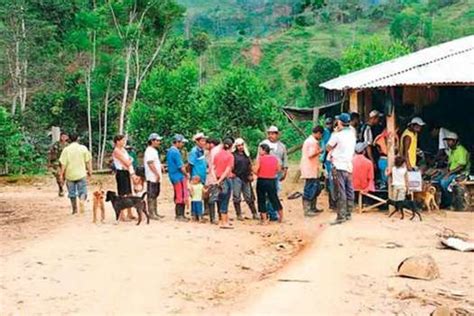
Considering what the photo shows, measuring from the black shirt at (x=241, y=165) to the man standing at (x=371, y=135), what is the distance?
253 centimetres

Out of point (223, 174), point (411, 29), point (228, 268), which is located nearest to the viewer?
point (228, 268)

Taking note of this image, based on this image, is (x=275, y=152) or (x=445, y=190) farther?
(x=445, y=190)

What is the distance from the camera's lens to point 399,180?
12961 mm

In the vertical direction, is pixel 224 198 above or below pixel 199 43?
below

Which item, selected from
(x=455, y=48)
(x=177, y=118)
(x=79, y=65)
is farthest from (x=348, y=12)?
(x=455, y=48)

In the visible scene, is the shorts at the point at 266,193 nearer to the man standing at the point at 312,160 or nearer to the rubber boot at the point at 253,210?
the rubber boot at the point at 253,210

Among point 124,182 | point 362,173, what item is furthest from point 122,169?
point 362,173

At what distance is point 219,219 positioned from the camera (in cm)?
1267

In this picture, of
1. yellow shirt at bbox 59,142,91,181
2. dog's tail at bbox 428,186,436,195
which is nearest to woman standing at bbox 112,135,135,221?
yellow shirt at bbox 59,142,91,181

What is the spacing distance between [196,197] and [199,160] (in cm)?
71

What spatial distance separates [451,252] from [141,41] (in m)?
23.8

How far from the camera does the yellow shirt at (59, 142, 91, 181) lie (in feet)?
42.5

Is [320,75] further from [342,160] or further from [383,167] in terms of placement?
[342,160]

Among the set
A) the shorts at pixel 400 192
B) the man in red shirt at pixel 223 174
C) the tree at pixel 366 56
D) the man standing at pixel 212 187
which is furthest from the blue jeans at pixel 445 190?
the tree at pixel 366 56
